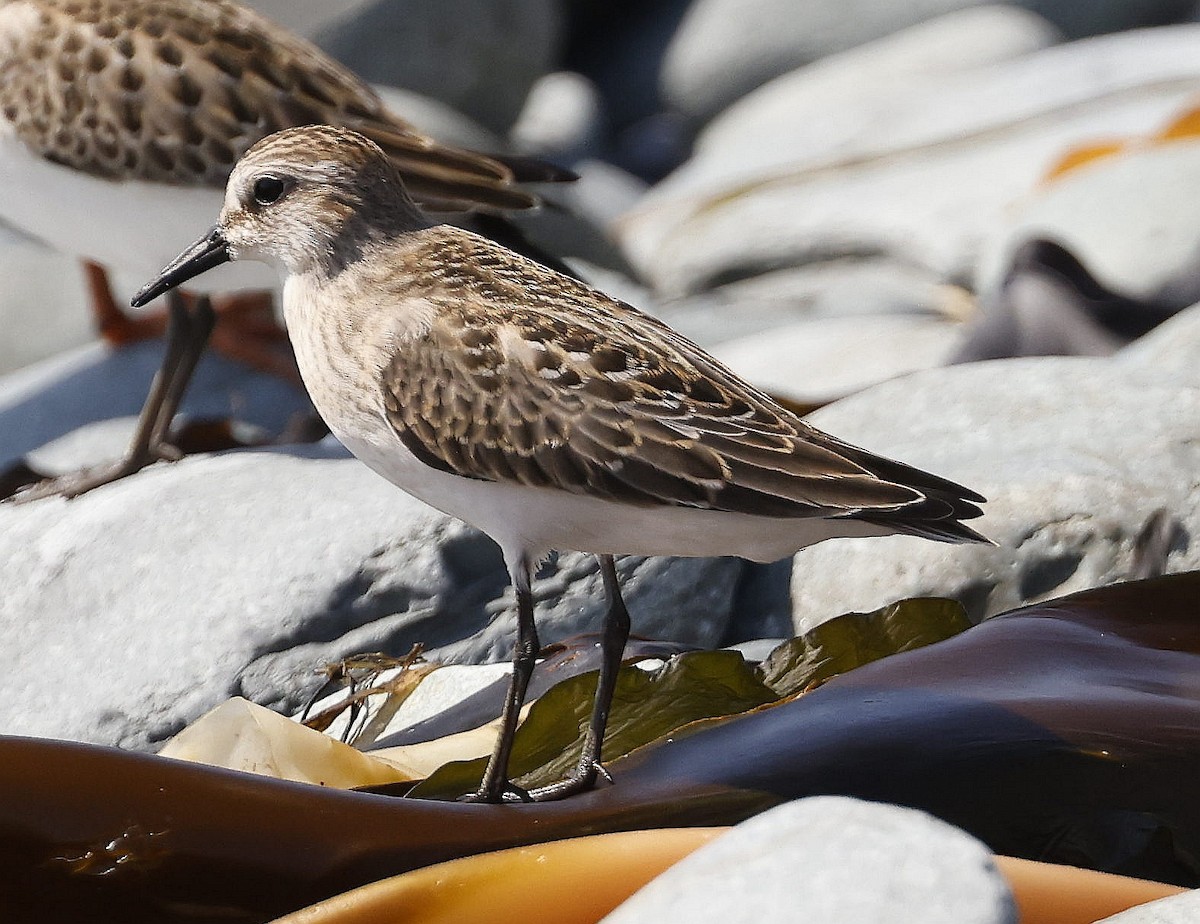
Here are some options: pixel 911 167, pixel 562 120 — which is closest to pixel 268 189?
pixel 911 167

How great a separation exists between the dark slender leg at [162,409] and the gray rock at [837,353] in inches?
78.1

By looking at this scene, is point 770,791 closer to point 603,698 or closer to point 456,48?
point 603,698

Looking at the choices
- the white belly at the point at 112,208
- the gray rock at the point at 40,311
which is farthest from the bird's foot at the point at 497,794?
the gray rock at the point at 40,311

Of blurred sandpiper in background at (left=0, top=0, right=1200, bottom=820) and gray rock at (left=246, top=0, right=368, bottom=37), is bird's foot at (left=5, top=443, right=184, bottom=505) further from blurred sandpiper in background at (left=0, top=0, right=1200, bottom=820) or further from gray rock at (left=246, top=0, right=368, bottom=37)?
gray rock at (left=246, top=0, right=368, bottom=37)

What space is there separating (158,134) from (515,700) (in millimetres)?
2676

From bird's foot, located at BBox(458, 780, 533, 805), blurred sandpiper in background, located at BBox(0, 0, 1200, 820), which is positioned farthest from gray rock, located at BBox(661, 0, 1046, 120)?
bird's foot, located at BBox(458, 780, 533, 805)

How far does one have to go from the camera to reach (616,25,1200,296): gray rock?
9.24 m

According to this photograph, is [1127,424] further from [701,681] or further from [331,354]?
[331,354]

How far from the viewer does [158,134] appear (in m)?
5.41

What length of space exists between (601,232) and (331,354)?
608 centimetres

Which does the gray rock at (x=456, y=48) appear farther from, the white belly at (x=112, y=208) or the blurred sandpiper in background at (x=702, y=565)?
the white belly at (x=112, y=208)

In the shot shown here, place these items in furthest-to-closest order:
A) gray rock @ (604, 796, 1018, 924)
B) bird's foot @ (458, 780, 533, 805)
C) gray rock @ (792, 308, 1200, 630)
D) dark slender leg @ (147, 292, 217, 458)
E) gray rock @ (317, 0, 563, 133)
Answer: gray rock @ (317, 0, 563, 133) → dark slender leg @ (147, 292, 217, 458) → gray rock @ (792, 308, 1200, 630) → bird's foot @ (458, 780, 533, 805) → gray rock @ (604, 796, 1018, 924)

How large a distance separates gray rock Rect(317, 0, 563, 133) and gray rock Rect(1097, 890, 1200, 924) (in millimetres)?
9819

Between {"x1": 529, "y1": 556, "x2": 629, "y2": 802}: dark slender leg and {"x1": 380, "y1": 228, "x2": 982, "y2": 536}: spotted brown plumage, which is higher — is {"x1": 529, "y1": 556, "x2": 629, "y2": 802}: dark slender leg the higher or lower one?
the lower one
